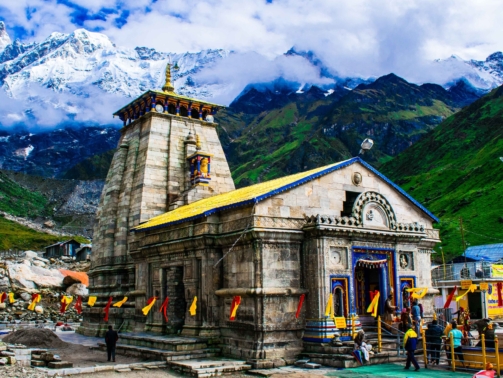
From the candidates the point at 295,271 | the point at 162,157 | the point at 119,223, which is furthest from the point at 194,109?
the point at 295,271

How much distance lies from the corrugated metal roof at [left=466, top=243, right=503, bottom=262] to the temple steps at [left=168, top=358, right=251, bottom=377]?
124 ft

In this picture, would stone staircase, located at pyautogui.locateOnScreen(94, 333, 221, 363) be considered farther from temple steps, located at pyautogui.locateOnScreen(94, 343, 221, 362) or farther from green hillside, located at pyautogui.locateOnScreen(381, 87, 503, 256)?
green hillside, located at pyautogui.locateOnScreen(381, 87, 503, 256)

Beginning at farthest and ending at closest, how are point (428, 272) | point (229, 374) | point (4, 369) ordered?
point (428, 272)
point (229, 374)
point (4, 369)

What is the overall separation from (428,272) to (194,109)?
724 inches

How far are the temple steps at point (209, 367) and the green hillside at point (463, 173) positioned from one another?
43451mm

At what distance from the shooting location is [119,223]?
3120 cm

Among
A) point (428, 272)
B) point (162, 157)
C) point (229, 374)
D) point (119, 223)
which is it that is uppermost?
point (162, 157)

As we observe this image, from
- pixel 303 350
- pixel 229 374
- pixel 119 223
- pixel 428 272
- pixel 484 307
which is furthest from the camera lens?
pixel 484 307

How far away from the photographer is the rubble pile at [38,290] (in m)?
40.9

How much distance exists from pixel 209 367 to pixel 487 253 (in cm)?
4128

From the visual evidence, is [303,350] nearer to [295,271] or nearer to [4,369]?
[295,271]

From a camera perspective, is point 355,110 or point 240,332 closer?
point 240,332

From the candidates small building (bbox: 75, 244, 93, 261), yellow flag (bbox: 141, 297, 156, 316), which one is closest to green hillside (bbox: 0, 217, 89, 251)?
small building (bbox: 75, 244, 93, 261)

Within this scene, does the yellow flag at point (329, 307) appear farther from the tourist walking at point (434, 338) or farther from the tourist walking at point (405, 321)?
the tourist walking at point (434, 338)
